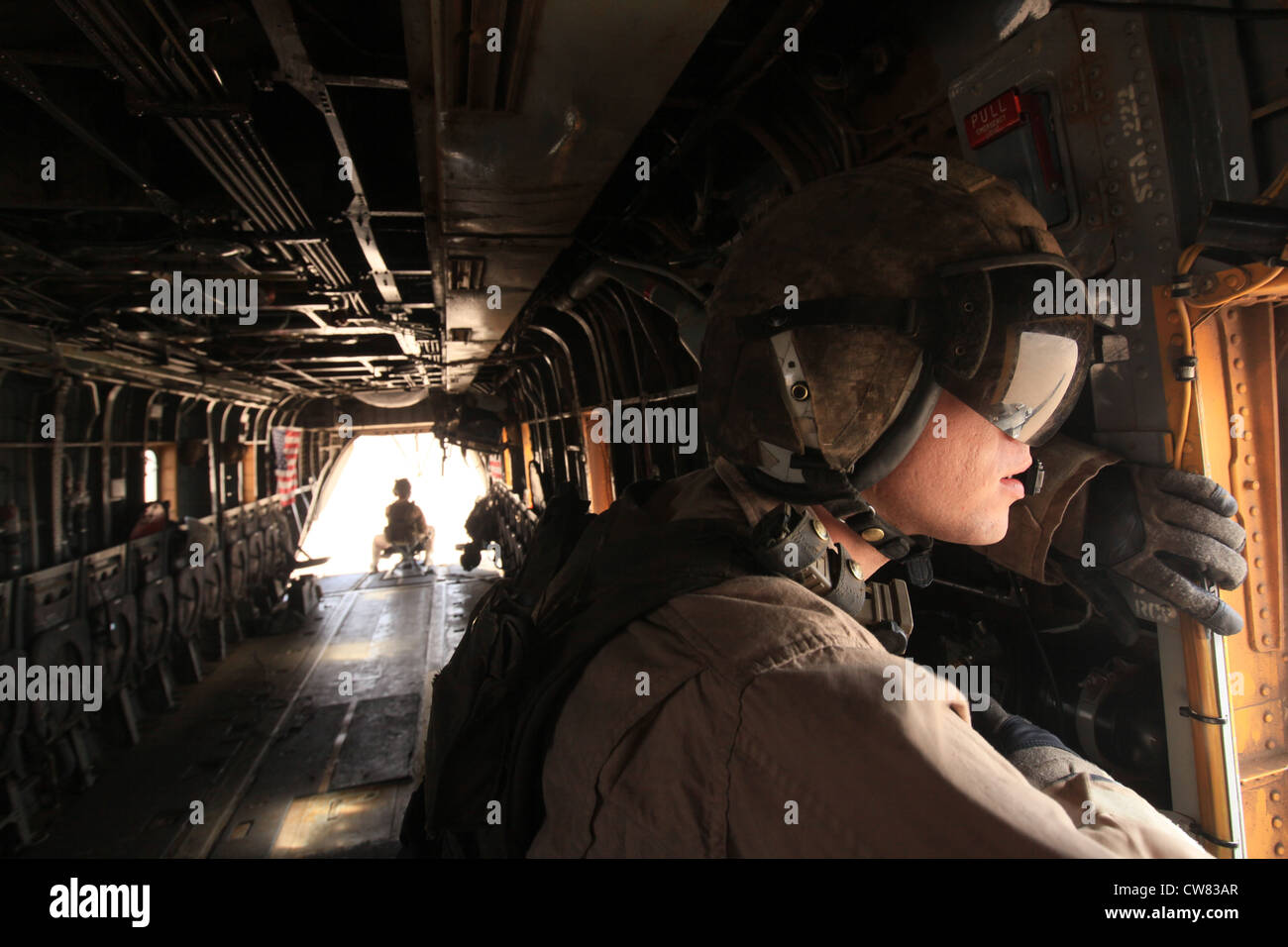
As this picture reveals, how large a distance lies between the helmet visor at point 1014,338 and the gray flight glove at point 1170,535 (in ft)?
2.21

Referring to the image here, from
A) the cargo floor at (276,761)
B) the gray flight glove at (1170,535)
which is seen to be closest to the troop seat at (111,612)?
the cargo floor at (276,761)

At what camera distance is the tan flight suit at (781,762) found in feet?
2.79

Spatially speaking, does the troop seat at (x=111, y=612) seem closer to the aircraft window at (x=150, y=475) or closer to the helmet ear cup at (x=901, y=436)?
the aircraft window at (x=150, y=475)

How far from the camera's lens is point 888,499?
155cm

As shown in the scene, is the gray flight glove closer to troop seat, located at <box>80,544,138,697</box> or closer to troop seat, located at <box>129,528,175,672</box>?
troop seat, located at <box>80,544,138,697</box>

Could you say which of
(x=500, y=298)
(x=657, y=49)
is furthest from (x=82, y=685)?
(x=657, y=49)

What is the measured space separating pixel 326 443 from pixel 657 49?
23235 millimetres

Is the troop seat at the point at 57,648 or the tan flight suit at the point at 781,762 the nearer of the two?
the tan flight suit at the point at 781,762

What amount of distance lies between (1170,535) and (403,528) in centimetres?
1866

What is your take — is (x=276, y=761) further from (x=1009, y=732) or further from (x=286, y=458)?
(x=286, y=458)

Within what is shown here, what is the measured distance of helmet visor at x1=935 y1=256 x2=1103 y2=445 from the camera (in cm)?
142

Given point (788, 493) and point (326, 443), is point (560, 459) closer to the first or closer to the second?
point (788, 493)

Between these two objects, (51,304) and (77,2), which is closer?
(77,2)
